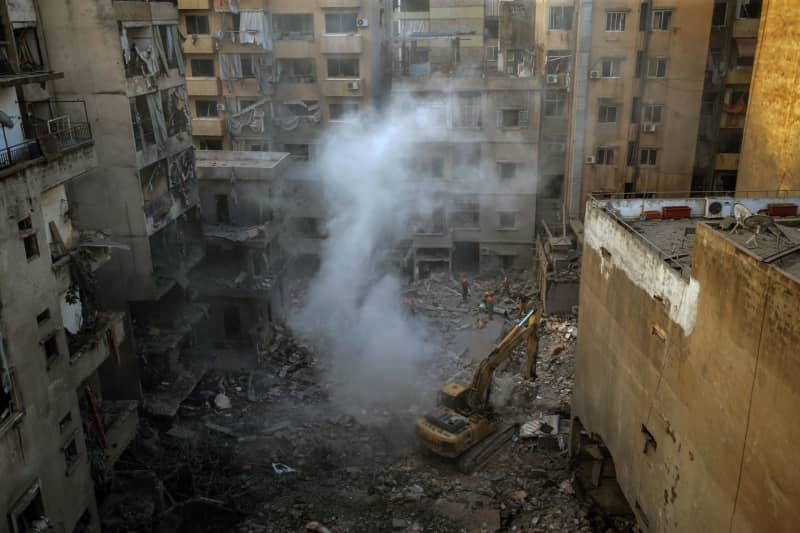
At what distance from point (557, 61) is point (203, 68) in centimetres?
1737

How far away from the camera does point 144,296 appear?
22.0 metres

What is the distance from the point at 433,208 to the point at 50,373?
74.6 feet

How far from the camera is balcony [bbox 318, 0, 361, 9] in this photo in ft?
106

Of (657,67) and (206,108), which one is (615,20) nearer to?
(657,67)

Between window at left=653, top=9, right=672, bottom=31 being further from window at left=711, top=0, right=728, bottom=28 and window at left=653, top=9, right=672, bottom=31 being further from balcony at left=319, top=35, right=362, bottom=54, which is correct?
balcony at left=319, top=35, right=362, bottom=54

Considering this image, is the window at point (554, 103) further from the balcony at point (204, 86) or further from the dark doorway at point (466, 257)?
the balcony at point (204, 86)

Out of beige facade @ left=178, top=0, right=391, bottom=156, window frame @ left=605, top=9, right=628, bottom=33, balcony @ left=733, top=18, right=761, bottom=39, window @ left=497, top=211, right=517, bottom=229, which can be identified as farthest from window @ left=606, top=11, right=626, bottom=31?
beige facade @ left=178, top=0, right=391, bottom=156

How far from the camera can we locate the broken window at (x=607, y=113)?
104ft

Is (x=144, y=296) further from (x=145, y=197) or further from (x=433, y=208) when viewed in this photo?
(x=433, y=208)

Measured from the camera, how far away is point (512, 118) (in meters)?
33.2

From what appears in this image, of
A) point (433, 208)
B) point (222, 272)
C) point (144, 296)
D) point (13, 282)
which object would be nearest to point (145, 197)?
point (144, 296)

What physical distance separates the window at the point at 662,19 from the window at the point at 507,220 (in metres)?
10.6

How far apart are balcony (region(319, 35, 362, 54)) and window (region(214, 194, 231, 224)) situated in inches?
386

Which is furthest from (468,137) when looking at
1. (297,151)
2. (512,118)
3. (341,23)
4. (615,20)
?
(297,151)
